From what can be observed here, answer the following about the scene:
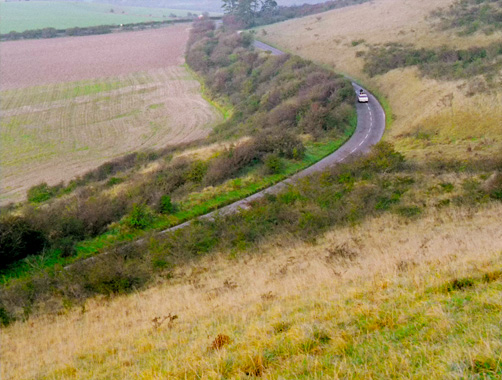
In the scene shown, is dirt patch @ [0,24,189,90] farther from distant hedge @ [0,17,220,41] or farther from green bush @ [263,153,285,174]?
green bush @ [263,153,285,174]

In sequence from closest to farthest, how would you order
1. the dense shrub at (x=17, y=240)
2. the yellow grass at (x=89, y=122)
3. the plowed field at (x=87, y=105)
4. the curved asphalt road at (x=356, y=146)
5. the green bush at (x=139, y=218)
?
the dense shrub at (x=17, y=240), the green bush at (x=139, y=218), the curved asphalt road at (x=356, y=146), the yellow grass at (x=89, y=122), the plowed field at (x=87, y=105)

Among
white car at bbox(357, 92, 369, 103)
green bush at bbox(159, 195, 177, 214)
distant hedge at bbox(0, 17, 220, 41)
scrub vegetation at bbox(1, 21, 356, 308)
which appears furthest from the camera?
distant hedge at bbox(0, 17, 220, 41)

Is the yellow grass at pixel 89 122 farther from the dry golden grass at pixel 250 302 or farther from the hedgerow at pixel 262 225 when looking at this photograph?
the dry golden grass at pixel 250 302

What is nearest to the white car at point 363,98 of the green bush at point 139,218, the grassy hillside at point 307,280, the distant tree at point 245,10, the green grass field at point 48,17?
the grassy hillside at point 307,280

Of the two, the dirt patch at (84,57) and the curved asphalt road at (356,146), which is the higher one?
the dirt patch at (84,57)

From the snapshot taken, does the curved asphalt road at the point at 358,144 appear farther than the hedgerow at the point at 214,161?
Yes

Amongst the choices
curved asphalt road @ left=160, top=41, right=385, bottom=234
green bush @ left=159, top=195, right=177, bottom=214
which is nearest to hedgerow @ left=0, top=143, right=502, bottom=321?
curved asphalt road @ left=160, top=41, right=385, bottom=234

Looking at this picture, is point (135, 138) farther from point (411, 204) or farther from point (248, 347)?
point (248, 347)

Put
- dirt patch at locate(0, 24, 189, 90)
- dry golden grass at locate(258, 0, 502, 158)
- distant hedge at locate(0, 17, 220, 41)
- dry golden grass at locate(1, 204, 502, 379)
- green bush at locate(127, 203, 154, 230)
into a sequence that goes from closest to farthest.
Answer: dry golden grass at locate(1, 204, 502, 379), green bush at locate(127, 203, 154, 230), dry golden grass at locate(258, 0, 502, 158), dirt patch at locate(0, 24, 189, 90), distant hedge at locate(0, 17, 220, 41)
